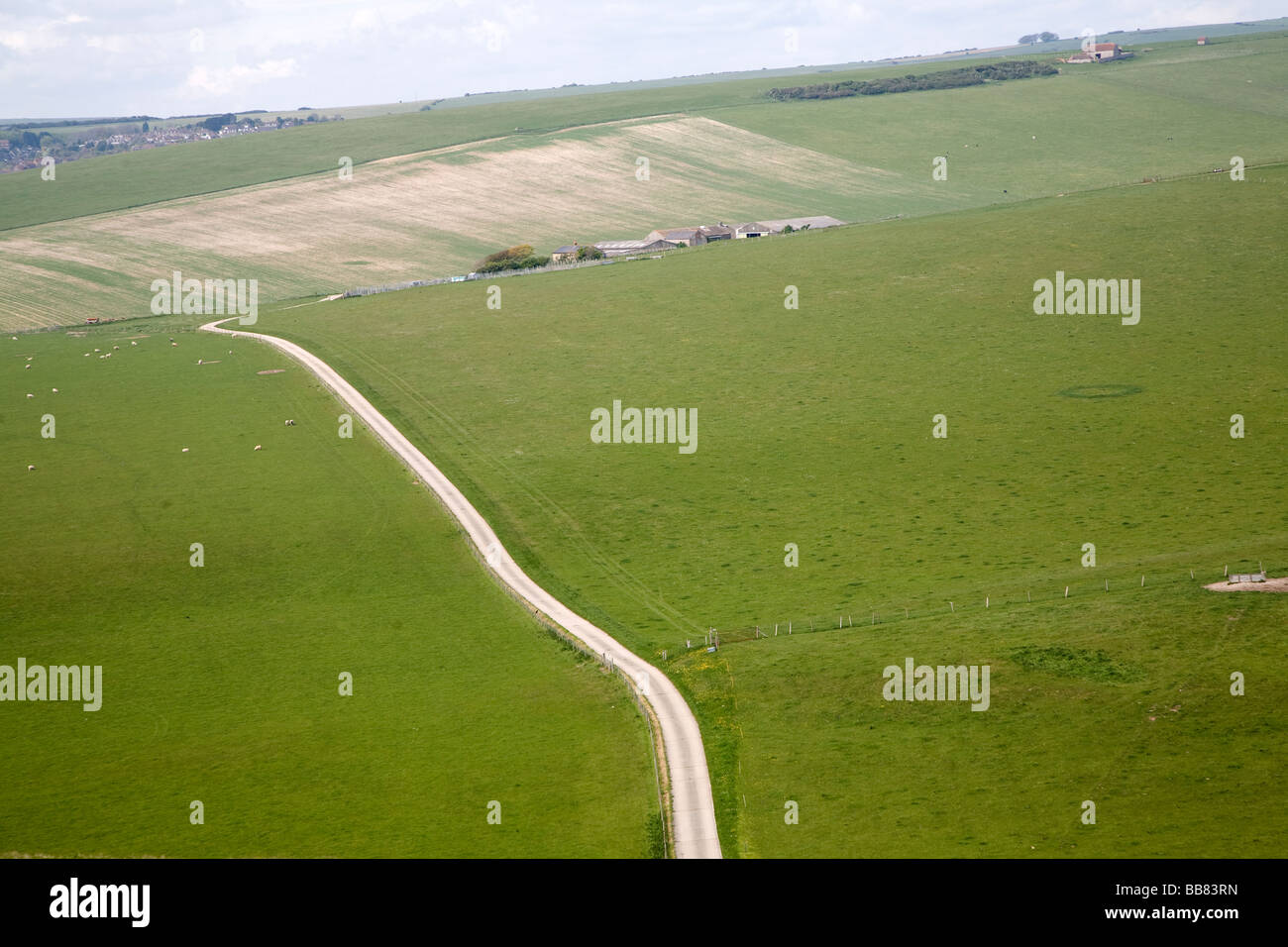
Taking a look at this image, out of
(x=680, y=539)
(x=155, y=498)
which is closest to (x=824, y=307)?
(x=680, y=539)

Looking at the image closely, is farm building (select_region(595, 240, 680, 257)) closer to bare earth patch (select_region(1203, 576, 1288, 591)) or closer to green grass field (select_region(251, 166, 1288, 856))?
green grass field (select_region(251, 166, 1288, 856))

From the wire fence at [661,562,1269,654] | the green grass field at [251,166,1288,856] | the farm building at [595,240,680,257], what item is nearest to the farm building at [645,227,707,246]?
the farm building at [595,240,680,257]

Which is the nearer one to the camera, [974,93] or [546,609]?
[546,609]

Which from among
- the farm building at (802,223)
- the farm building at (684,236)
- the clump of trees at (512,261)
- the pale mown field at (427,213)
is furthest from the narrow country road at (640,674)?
the farm building at (802,223)

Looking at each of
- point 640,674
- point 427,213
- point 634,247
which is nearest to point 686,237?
point 634,247

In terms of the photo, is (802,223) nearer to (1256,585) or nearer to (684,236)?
(684,236)
